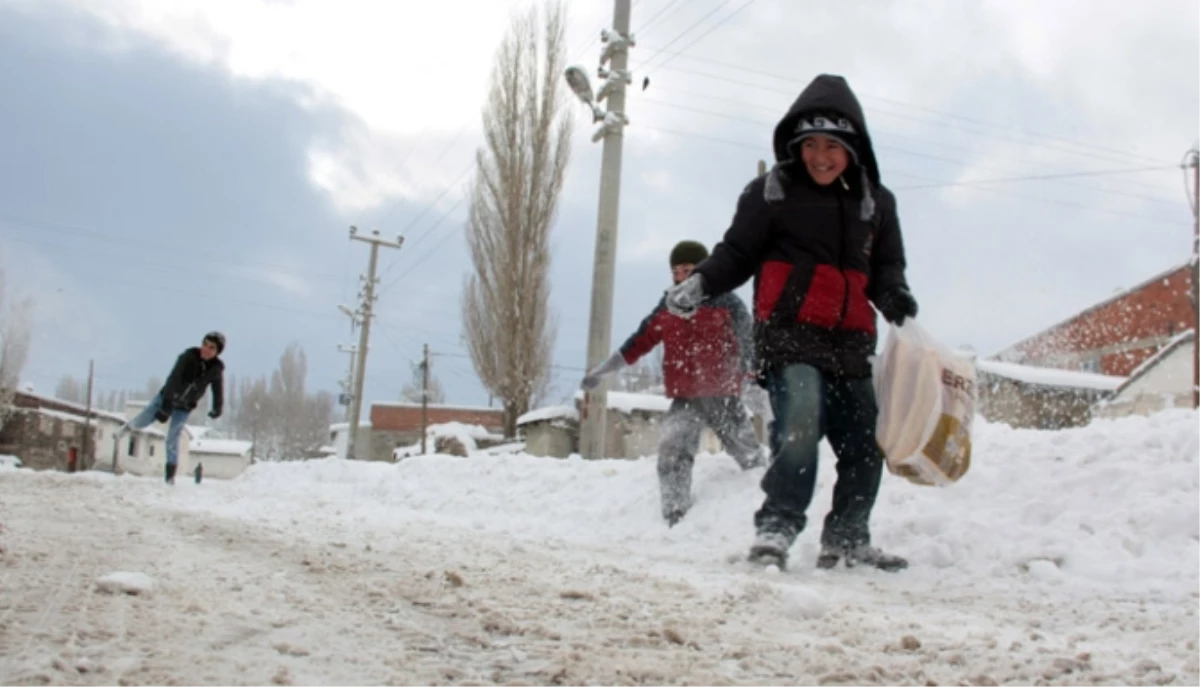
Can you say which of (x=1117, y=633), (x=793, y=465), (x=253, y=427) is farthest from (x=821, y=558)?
(x=253, y=427)

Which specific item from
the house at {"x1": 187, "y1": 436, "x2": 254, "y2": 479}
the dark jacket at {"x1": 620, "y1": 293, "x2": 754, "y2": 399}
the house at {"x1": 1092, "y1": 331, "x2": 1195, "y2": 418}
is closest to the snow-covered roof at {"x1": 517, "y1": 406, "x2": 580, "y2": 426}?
the house at {"x1": 1092, "y1": 331, "x2": 1195, "y2": 418}

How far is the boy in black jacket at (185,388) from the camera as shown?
30.5 ft

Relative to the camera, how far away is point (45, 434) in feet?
162

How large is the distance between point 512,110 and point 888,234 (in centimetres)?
2241

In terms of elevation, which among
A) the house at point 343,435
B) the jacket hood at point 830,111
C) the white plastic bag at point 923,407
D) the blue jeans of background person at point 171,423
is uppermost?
the jacket hood at point 830,111

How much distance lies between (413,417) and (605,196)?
4130 cm

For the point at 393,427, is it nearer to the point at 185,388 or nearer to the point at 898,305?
the point at 185,388

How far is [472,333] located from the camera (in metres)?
28.0

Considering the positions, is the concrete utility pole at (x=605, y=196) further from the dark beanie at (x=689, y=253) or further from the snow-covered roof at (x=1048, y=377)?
the snow-covered roof at (x=1048, y=377)

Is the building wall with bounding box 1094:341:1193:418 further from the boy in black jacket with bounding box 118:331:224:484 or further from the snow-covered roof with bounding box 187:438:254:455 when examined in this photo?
the snow-covered roof with bounding box 187:438:254:455

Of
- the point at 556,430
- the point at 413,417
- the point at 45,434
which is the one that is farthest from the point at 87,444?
the point at 556,430

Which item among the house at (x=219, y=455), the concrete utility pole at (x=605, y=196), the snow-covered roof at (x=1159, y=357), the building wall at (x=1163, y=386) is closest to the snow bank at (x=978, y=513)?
the concrete utility pole at (x=605, y=196)

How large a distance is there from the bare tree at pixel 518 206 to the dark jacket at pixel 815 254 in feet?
69.1

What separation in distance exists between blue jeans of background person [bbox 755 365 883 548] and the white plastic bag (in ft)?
0.31
